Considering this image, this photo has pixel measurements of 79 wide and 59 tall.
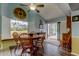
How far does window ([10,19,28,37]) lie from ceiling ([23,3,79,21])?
276 millimetres

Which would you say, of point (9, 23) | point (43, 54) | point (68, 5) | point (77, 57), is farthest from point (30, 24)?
point (77, 57)

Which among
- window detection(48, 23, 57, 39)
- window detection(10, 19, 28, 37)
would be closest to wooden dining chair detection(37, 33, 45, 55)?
window detection(48, 23, 57, 39)

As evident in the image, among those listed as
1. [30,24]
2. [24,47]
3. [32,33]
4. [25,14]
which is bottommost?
[24,47]

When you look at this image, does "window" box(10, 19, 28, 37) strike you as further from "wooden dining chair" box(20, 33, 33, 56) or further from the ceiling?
the ceiling

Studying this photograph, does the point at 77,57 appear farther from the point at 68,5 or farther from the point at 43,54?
the point at 68,5

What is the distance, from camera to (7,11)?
175cm

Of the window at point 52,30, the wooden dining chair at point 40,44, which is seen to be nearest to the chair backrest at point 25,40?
the wooden dining chair at point 40,44

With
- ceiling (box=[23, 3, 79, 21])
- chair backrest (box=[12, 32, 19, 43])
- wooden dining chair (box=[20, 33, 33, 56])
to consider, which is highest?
A: ceiling (box=[23, 3, 79, 21])

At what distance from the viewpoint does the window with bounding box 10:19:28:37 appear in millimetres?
1765

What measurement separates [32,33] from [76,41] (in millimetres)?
599

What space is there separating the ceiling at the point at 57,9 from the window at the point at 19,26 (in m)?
0.28

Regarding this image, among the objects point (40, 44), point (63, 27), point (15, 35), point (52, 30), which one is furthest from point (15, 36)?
point (63, 27)

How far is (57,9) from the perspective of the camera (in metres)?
1.80

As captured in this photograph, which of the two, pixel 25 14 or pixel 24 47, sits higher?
pixel 25 14
